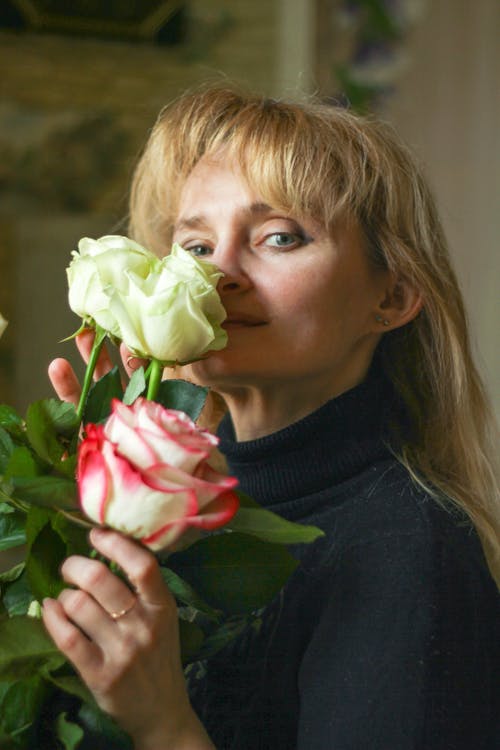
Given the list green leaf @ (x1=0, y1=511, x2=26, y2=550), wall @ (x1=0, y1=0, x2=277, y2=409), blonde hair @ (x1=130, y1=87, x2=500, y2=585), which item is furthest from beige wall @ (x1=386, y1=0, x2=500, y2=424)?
green leaf @ (x1=0, y1=511, x2=26, y2=550)

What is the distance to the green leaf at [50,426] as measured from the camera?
881 mm

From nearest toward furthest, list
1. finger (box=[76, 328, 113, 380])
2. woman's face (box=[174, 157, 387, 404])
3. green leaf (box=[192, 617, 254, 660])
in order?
green leaf (box=[192, 617, 254, 660]) < finger (box=[76, 328, 113, 380]) < woman's face (box=[174, 157, 387, 404])

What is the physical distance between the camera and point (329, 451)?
125 centimetres

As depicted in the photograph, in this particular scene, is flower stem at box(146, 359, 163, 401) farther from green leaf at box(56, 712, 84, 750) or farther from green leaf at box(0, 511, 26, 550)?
green leaf at box(56, 712, 84, 750)

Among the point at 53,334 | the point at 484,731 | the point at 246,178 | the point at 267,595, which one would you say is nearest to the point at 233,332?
the point at 246,178

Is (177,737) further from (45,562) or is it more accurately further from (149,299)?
(149,299)

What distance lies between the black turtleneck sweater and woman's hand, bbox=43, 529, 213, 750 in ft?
0.69

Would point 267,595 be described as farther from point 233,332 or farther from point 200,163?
point 200,163

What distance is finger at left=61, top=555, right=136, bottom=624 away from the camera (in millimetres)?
829

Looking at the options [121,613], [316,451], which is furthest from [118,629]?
[316,451]

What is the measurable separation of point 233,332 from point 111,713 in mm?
440

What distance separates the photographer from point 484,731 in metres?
1.05

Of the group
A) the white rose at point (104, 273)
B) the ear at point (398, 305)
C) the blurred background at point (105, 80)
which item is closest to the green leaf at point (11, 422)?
the white rose at point (104, 273)

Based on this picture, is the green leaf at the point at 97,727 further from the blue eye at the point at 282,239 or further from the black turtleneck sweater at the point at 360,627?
the blue eye at the point at 282,239
